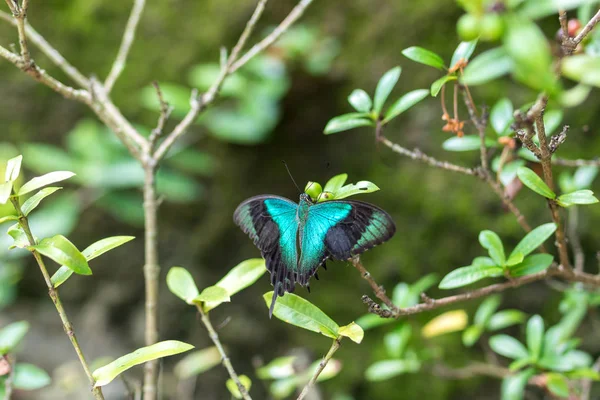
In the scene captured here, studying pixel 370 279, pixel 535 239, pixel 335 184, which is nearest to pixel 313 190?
pixel 335 184

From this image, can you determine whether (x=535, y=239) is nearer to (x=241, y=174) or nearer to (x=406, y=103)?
(x=406, y=103)

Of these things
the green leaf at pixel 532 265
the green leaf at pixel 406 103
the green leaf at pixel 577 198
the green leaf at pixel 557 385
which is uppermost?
the green leaf at pixel 406 103

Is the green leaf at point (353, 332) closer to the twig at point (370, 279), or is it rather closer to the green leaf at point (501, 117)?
the twig at point (370, 279)

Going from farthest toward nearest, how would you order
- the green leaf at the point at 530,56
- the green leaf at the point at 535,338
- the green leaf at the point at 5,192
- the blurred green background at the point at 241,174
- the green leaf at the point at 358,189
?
the blurred green background at the point at 241,174 < the green leaf at the point at 535,338 < the green leaf at the point at 358,189 < the green leaf at the point at 5,192 < the green leaf at the point at 530,56

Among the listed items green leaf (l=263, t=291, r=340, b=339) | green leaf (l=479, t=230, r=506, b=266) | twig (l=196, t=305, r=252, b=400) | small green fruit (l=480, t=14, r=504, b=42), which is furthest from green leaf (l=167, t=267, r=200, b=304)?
small green fruit (l=480, t=14, r=504, b=42)

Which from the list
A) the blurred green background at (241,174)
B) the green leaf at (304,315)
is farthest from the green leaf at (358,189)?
the blurred green background at (241,174)

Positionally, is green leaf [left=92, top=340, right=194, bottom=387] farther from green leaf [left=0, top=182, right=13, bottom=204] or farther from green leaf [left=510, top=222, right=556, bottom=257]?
green leaf [left=510, top=222, right=556, bottom=257]
